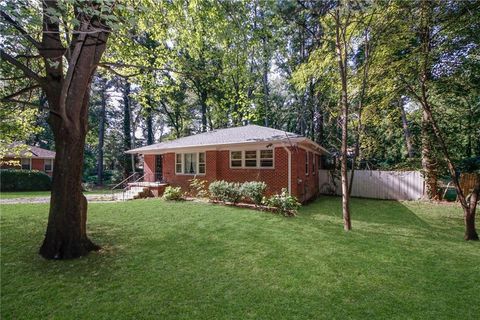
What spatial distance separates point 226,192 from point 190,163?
4430 mm

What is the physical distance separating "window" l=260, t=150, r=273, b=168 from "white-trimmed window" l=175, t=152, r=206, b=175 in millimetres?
3685

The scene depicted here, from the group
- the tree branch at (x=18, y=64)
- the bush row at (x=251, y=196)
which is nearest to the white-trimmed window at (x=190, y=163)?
the bush row at (x=251, y=196)

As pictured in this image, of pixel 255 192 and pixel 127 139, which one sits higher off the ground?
pixel 127 139

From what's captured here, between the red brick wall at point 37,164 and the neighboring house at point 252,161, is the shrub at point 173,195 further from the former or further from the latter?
the red brick wall at point 37,164

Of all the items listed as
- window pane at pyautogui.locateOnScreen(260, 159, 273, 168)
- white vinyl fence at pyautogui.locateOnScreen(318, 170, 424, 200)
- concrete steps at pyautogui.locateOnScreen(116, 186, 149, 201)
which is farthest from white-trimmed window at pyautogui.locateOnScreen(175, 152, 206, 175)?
white vinyl fence at pyautogui.locateOnScreen(318, 170, 424, 200)

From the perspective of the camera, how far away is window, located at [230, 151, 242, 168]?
12584 mm

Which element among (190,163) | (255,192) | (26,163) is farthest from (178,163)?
(26,163)

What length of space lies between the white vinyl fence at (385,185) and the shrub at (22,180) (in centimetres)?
2110

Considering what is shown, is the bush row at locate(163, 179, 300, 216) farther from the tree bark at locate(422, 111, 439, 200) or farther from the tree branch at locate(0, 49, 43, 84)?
the tree branch at locate(0, 49, 43, 84)

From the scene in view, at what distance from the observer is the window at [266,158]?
38.3 ft

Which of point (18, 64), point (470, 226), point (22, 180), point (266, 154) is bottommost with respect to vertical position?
point (470, 226)

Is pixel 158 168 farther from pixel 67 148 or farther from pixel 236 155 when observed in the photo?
pixel 67 148

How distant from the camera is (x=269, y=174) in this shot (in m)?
11.6

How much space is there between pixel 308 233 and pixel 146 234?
14.3 ft
